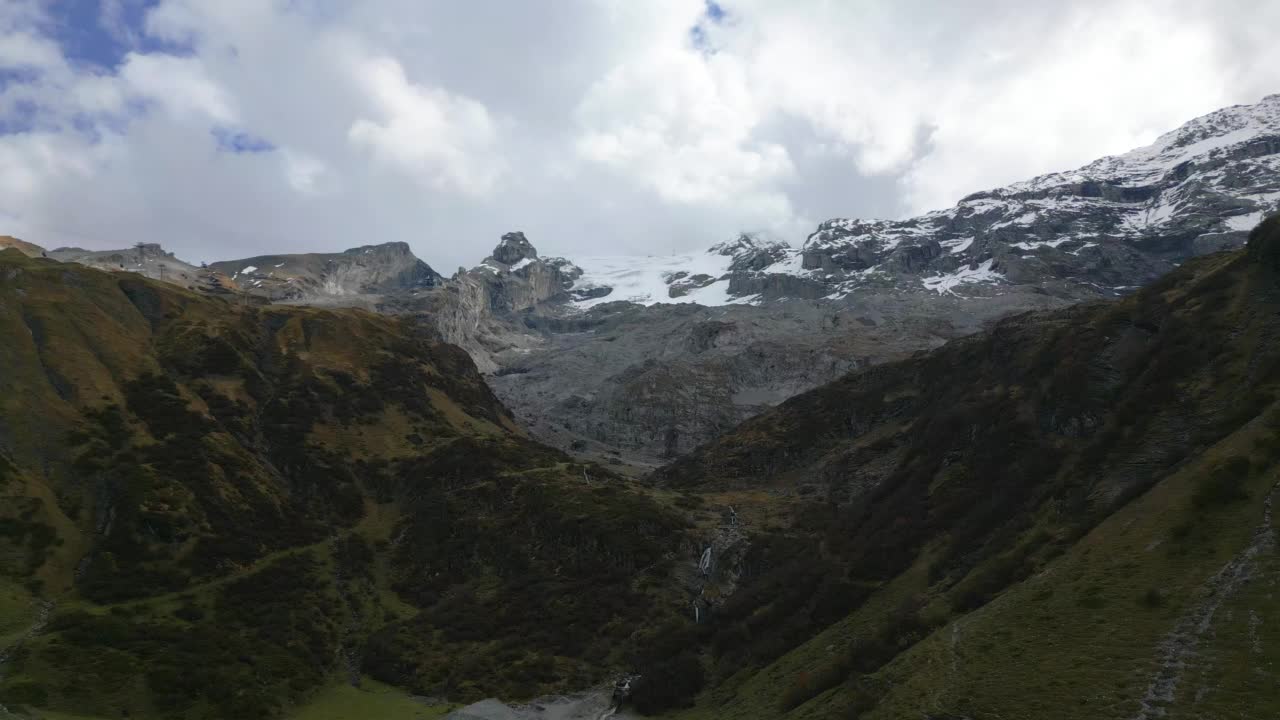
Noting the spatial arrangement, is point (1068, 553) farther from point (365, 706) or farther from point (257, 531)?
point (257, 531)

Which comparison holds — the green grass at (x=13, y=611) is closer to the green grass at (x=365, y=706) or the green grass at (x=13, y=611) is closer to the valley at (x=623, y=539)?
the valley at (x=623, y=539)

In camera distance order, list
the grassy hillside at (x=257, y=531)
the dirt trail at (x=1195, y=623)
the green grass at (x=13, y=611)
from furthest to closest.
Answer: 1. the grassy hillside at (x=257, y=531)
2. the green grass at (x=13, y=611)
3. the dirt trail at (x=1195, y=623)

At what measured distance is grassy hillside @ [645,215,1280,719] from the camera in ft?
89.9

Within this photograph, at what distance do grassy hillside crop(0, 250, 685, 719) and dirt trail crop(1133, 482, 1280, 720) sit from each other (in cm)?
5236

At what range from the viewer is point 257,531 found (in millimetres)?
88250

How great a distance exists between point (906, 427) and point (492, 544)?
69538 mm

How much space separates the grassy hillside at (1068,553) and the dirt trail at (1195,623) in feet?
0.26

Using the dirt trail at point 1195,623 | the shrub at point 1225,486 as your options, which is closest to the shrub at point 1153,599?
the dirt trail at point 1195,623

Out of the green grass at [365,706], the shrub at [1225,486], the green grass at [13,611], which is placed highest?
the shrub at [1225,486]

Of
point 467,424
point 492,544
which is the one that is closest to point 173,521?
point 492,544

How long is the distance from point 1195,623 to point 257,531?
91.4 meters

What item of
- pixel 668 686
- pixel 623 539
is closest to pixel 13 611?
pixel 668 686

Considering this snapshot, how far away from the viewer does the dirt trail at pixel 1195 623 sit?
25.0 m

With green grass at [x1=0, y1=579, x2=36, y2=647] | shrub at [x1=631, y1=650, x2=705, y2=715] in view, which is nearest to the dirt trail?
shrub at [x1=631, y1=650, x2=705, y2=715]
